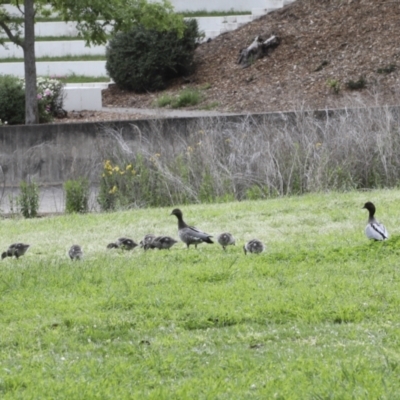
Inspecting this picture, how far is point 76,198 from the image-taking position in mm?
15234

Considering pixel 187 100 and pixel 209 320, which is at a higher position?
pixel 187 100

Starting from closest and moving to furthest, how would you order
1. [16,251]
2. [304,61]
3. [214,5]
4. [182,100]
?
1. [16,251]
2. [182,100]
3. [304,61]
4. [214,5]

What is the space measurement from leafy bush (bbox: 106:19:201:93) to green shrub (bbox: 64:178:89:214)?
48.2 ft

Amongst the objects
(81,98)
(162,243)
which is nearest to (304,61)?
(81,98)

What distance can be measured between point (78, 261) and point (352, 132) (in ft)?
23.1

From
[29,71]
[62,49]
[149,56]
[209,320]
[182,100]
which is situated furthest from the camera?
[62,49]

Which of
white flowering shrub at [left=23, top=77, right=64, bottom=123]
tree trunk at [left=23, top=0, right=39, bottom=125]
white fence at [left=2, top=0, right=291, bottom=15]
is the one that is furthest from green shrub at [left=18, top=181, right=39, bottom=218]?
white fence at [left=2, top=0, right=291, bottom=15]

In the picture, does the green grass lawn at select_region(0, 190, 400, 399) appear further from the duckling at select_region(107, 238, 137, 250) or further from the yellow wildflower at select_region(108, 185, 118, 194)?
the yellow wildflower at select_region(108, 185, 118, 194)

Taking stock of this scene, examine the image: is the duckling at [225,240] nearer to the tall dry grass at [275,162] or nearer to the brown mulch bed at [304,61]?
the tall dry grass at [275,162]

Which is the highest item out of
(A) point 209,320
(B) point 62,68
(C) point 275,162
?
(B) point 62,68

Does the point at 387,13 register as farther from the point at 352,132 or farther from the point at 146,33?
the point at 352,132

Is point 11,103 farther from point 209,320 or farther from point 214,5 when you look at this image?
point 209,320

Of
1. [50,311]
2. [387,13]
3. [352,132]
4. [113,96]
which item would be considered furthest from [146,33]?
[50,311]

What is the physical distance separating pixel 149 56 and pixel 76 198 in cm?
1497
